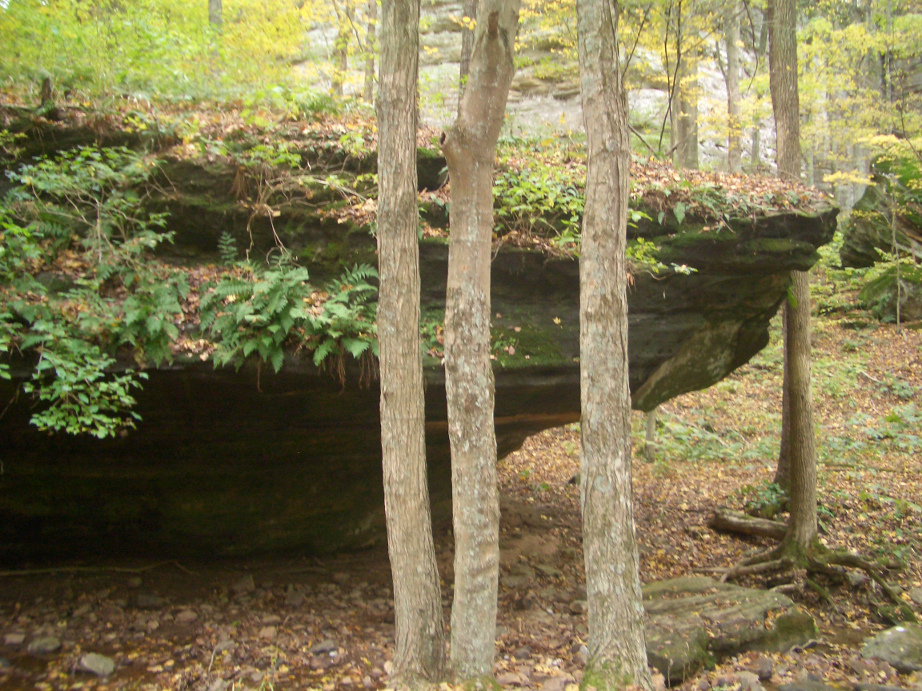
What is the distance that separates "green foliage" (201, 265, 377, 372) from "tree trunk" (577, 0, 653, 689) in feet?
8.25

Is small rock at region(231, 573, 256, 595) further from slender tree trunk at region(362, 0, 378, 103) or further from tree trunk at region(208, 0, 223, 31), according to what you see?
tree trunk at region(208, 0, 223, 31)

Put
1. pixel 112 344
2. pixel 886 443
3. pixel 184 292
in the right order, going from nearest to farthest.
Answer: pixel 112 344 < pixel 184 292 < pixel 886 443

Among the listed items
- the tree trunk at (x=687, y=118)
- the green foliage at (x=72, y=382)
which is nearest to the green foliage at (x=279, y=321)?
the green foliage at (x=72, y=382)

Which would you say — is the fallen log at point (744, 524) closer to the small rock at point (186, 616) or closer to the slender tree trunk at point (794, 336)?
the slender tree trunk at point (794, 336)

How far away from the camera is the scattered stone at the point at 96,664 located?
5.92 metres

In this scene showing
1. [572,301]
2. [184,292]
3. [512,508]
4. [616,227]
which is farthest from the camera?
[512,508]

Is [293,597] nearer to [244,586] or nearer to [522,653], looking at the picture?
[244,586]

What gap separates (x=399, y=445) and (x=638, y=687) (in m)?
2.78

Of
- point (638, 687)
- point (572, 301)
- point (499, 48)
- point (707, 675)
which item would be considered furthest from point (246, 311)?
point (707, 675)

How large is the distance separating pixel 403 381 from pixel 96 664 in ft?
14.2

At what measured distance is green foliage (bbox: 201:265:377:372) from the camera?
6258mm

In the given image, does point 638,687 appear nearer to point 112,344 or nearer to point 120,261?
point 112,344

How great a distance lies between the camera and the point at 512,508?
11961 millimetres

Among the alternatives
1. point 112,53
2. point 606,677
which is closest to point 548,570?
point 606,677
